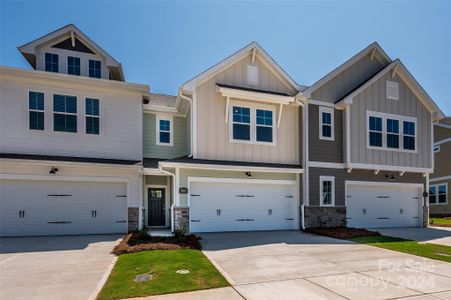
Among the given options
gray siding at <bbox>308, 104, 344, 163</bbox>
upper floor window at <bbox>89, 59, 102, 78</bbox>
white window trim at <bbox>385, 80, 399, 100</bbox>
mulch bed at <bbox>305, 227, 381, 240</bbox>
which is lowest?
mulch bed at <bbox>305, 227, 381, 240</bbox>

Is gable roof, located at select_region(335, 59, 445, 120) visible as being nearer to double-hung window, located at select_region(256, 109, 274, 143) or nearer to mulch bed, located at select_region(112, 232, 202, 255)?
double-hung window, located at select_region(256, 109, 274, 143)

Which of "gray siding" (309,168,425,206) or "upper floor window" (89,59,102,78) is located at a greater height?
"upper floor window" (89,59,102,78)

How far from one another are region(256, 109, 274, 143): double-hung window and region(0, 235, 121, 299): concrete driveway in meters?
7.61

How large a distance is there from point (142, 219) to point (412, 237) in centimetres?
1155

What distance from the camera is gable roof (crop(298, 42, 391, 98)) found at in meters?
15.1

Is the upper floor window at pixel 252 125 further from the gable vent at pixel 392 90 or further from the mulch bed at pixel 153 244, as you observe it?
the gable vent at pixel 392 90

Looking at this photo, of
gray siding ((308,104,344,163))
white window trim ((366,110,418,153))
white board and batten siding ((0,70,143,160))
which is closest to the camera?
white board and batten siding ((0,70,143,160))

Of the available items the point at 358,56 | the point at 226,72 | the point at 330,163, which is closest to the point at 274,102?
the point at 226,72

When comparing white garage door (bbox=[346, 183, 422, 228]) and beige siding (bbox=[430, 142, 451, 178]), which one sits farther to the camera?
beige siding (bbox=[430, 142, 451, 178])

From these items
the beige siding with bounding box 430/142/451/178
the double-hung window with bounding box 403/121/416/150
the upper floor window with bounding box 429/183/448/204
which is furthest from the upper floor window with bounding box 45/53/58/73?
the upper floor window with bounding box 429/183/448/204

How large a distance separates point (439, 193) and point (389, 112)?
13.9 meters

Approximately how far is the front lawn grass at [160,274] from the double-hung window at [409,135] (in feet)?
43.6

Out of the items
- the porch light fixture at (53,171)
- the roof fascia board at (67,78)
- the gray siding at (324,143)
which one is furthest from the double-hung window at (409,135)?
the porch light fixture at (53,171)

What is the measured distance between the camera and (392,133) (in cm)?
1641
